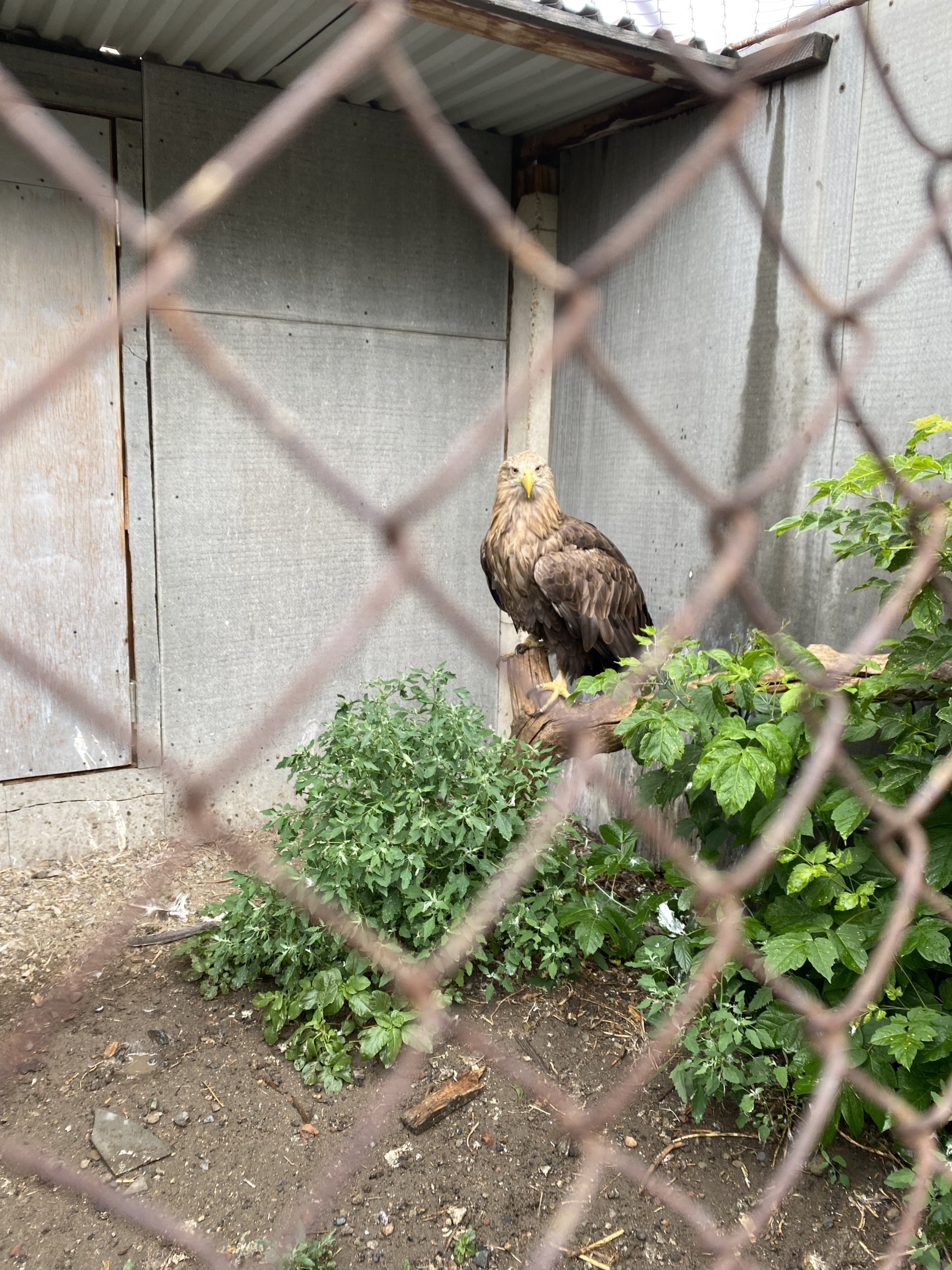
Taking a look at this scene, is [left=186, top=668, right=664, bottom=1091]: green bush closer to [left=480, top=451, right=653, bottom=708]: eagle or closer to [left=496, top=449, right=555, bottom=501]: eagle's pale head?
[left=480, top=451, right=653, bottom=708]: eagle

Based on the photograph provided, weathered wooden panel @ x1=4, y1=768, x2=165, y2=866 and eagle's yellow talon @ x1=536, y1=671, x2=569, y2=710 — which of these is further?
weathered wooden panel @ x1=4, y1=768, x2=165, y2=866

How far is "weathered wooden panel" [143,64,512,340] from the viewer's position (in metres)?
3.49

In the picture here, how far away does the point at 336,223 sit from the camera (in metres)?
3.81

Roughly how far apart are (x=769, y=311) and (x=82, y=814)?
326cm

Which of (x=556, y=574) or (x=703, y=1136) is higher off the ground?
(x=556, y=574)

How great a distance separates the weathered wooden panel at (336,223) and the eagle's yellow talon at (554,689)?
5.77ft

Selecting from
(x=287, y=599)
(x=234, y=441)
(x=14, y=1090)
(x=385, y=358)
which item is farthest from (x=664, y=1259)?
(x=385, y=358)

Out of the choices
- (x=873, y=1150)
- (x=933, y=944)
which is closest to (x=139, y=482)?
(x=933, y=944)

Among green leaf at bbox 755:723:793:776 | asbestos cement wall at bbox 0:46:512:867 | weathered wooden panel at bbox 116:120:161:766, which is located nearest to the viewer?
green leaf at bbox 755:723:793:776

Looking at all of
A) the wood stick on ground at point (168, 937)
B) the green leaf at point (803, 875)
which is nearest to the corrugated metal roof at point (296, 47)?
the green leaf at point (803, 875)

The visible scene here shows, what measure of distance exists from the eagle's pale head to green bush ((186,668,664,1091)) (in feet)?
3.00

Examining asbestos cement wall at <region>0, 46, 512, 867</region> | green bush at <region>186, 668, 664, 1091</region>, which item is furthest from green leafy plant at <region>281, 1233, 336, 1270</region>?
asbestos cement wall at <region>0, 46, 512, 867</region>

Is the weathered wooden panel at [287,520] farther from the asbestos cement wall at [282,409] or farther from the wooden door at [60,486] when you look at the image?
the wooden door at [60,486]

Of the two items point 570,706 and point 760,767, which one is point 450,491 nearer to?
point 760,767
